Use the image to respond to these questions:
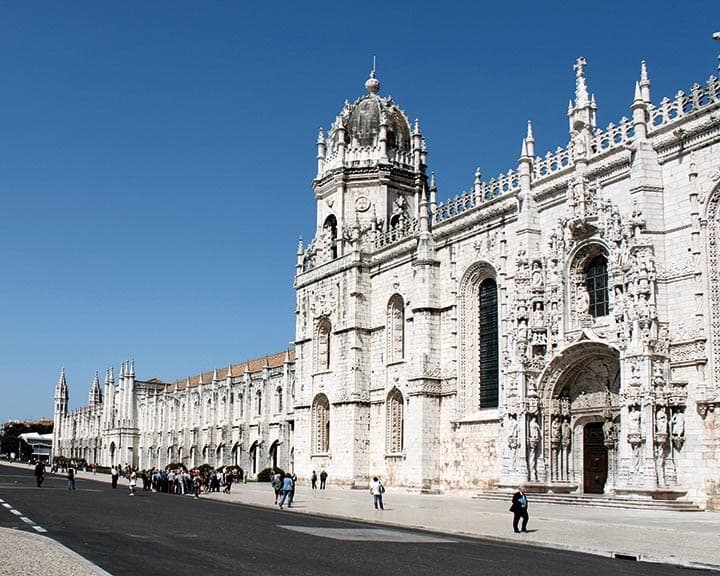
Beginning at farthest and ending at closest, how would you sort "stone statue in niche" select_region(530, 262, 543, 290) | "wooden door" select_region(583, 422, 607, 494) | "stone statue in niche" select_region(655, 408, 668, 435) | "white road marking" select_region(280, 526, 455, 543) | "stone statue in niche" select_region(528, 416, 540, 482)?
"stone statue in niche" select_region(530, 262, 543, 290) < "stone statue in niche" select_region(528, 416, 540, 482) < "wooden door" select_region(583, 422, 607, 494) < "stone statue in niche" select_region(655, 408, 668, 435) < "white road marking" select_region(280, 526, 455, 543)

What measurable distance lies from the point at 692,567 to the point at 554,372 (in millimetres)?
18103

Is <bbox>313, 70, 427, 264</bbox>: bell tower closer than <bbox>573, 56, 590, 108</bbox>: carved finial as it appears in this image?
No

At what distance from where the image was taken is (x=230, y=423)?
77.8 m

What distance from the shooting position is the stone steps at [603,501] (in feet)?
88.7

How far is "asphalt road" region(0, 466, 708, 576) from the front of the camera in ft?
46.5

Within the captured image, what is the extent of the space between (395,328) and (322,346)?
6651mm

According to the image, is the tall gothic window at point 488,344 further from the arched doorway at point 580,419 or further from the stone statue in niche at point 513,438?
the arched doorway at point 580,419

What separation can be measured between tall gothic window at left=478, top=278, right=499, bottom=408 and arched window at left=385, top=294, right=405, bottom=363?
5658 millimetres

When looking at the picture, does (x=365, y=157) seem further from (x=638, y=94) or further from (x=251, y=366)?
(x=251, y=366)

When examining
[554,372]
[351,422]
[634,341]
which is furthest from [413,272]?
[634,341]

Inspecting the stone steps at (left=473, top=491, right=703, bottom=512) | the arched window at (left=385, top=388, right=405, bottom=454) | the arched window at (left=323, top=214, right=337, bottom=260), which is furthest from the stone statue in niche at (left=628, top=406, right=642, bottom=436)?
the arched window at (left=323, top=214, right=337, bottom=260)

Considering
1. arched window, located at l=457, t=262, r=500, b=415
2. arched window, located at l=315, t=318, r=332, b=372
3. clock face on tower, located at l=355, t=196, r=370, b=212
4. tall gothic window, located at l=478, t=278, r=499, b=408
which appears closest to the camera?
tall gothic window, located at l=478, t=278, r=499, b=408

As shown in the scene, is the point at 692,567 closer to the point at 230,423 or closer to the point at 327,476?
the point at 327,476

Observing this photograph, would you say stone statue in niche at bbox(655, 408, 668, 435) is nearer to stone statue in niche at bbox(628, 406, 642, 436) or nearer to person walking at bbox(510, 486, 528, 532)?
stone statue in niche at bbox(628, 406, 642, 436)
